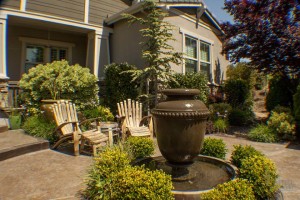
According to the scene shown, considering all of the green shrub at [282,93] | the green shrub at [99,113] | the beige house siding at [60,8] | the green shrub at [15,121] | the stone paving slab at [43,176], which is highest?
the beige house siding at [60,8]

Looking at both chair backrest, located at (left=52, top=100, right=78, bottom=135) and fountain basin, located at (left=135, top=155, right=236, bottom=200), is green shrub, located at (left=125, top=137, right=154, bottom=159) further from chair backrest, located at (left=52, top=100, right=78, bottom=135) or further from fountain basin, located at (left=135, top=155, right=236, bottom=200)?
chair backrest, located at (left=52, top=100, right=78, bottom=135)

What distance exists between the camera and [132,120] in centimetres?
686

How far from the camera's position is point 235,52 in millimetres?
10070

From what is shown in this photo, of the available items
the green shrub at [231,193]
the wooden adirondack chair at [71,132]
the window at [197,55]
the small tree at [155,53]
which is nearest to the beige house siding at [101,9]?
the small tree at [155,53]

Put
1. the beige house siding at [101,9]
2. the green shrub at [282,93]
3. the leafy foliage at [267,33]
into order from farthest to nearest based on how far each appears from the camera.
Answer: the beige house siding at [101,9] < the green shrub at [282,93] < the leafy foliage at [267,33]

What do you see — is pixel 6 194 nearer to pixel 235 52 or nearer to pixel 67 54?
pixel 67 54

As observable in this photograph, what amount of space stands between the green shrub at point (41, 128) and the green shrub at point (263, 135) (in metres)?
6.07

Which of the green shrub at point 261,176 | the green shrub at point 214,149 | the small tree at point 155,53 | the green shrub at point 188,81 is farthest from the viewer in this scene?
the green shrub at point 188,81

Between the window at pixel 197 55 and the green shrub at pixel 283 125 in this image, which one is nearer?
the green shrub at pixel 283 125

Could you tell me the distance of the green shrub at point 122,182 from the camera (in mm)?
2492

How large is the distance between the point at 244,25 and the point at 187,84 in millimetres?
3893

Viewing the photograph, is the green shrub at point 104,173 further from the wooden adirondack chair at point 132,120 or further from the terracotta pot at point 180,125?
the wooden adirondack chair at point 132,120

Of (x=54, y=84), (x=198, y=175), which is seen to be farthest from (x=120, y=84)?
(x=198, y=175)

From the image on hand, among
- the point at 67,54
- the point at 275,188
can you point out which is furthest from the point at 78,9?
the point at 275,188
